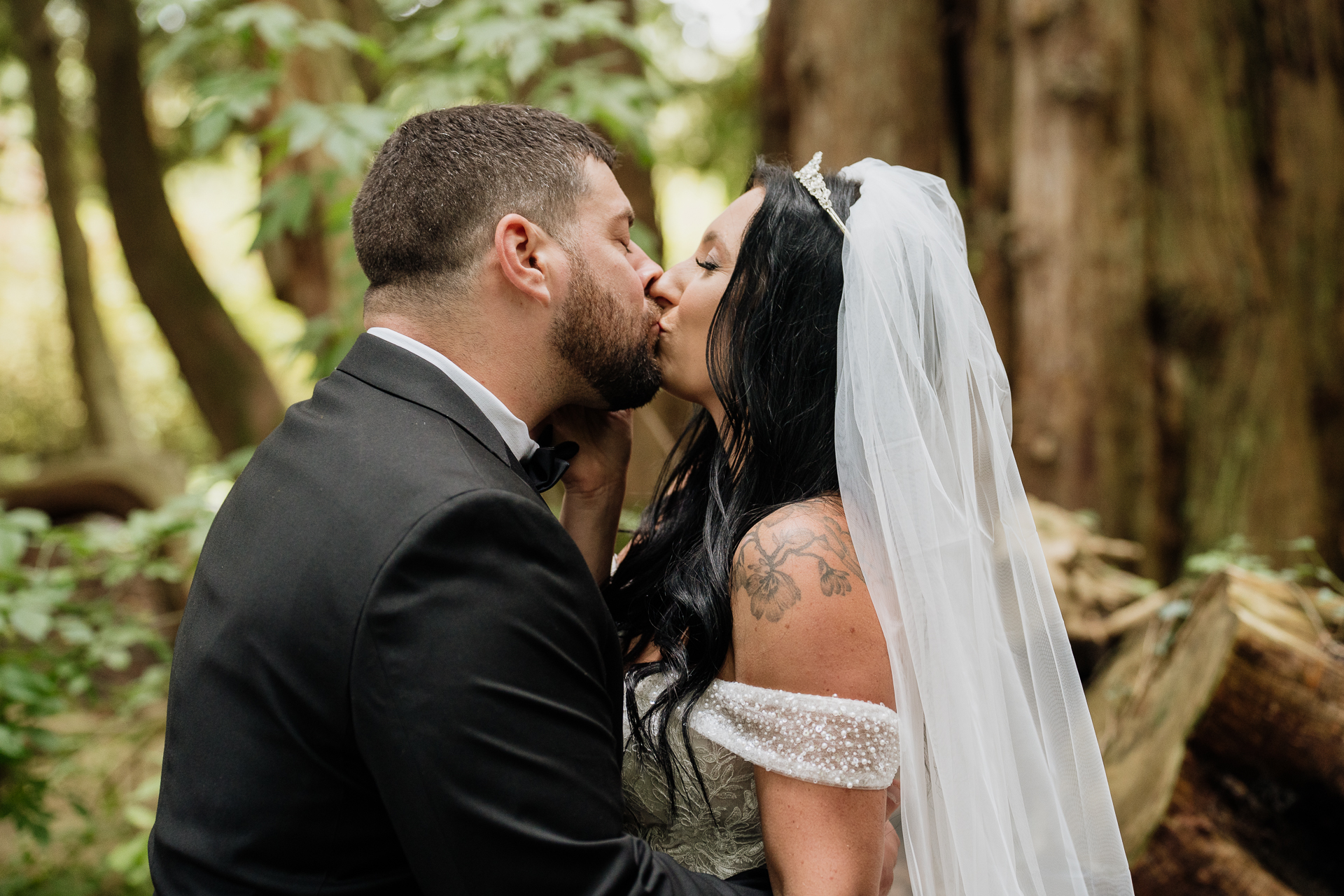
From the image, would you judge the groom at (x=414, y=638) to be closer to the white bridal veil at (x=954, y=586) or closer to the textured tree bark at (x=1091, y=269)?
the white bridal veil at (x=954, y=586)

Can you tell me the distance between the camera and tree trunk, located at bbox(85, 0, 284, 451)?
602 centimetres

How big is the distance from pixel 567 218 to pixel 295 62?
11.7 ft

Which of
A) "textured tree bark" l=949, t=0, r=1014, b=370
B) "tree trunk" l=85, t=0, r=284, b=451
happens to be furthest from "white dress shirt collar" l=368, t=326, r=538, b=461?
"tree trunk" l=85, t=0, r=284, b=451

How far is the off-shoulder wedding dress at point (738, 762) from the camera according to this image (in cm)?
172

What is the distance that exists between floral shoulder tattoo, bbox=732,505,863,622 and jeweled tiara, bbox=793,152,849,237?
0.67 m

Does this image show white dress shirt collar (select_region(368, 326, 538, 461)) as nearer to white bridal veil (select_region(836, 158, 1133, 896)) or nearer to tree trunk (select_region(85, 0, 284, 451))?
white bridal veil (select_region(836, 158, 1133, 896))

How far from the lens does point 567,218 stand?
75.4 inches

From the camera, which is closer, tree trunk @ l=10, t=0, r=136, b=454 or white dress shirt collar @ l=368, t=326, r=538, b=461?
white dress shirt collar @ l=368, t=326, r=538, b=461

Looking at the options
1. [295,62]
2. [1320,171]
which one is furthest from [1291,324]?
[295,62]

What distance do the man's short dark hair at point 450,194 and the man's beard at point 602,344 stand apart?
5.0 inches

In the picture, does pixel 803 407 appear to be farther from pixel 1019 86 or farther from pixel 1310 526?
pixel 1310 526

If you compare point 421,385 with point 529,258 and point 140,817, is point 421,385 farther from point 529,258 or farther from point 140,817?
point 140,817

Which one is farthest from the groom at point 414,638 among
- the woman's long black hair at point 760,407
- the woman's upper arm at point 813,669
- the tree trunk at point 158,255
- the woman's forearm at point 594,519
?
the tree trunk at point 158,255

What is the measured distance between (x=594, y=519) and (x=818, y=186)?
989 millimetres
